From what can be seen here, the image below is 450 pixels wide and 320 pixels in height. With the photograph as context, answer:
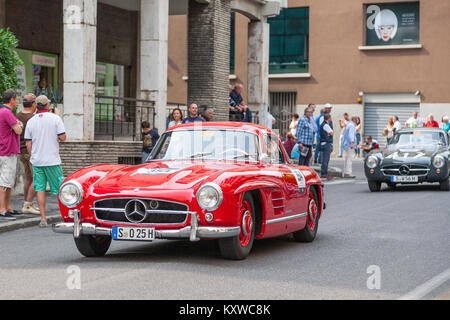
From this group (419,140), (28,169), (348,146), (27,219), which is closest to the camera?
(27,219)

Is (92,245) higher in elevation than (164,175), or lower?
lower

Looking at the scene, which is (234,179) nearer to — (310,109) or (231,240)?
(231,240)

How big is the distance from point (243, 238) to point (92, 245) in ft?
5.20

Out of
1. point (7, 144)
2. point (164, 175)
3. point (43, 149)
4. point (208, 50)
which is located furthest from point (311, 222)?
point (208, 50)

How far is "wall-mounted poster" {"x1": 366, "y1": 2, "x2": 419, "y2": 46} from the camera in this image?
37531 mm

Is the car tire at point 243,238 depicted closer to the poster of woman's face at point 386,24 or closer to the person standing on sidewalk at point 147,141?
the person standing on sidewalk at point 147,141

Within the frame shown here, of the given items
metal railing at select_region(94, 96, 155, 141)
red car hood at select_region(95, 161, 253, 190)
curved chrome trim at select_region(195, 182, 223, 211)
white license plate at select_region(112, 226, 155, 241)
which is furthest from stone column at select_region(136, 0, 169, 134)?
curved chrome trim at select_region(195, 182, 223, 211)

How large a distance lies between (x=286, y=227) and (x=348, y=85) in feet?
97.6

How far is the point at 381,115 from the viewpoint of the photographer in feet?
126

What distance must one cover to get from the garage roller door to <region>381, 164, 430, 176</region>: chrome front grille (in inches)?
785

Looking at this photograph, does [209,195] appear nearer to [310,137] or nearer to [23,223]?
[23,223]

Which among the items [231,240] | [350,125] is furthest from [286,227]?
[350,125]

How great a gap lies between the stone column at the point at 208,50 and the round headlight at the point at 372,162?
604 centimetres

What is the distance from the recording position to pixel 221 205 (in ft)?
27.0
